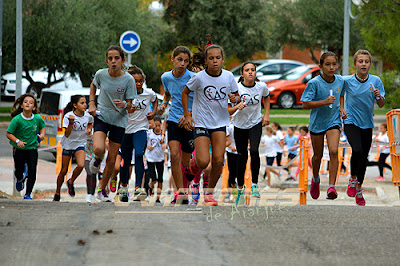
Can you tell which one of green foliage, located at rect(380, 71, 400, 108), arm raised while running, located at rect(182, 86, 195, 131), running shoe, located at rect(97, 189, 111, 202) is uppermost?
green foliage, located at rect(380, 71, 400, 108)

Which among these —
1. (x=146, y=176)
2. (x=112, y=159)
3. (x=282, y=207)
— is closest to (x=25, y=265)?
(x=282, y=207)

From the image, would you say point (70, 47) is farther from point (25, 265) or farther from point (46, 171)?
point (25, 265)

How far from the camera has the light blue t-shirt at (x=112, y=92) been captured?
8.81 meters

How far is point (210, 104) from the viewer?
27.4ft

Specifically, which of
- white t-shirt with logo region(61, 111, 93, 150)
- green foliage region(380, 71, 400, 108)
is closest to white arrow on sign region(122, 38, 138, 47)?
green foliage region(380, 71, 400, 108)

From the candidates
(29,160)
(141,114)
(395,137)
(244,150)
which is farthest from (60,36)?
(244,150)

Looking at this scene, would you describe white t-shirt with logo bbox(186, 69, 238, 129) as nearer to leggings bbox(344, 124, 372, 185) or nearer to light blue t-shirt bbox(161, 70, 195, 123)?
light blue t-shirt bbox(161, 70, 195, 123)

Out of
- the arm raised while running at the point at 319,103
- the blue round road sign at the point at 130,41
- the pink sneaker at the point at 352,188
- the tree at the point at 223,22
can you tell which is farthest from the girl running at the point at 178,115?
the tree at the point at 223,22

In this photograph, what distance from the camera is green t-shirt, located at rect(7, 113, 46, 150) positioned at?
436 inches

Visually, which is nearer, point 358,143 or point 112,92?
point 112,92

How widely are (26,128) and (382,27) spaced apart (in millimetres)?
9138

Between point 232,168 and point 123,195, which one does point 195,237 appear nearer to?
point 123,195

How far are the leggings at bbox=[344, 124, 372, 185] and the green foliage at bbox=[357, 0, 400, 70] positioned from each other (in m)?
7.57

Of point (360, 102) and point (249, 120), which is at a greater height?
point (360, 102)
